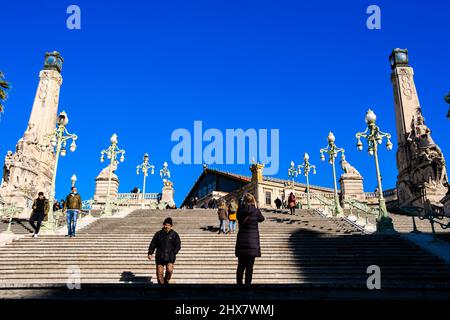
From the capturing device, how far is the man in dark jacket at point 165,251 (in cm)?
689

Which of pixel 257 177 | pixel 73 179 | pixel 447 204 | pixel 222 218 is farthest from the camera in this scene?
pixel 257 177

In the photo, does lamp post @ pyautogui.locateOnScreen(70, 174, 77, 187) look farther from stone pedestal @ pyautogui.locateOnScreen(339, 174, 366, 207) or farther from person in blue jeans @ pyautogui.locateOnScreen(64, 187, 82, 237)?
stone pedestal @ pyautogui.locateOnScreen(339, 174, 366, 207)

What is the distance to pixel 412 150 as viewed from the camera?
30.1m

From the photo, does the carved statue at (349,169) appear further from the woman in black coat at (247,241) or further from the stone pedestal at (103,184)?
the woman in black coat at (247,241)

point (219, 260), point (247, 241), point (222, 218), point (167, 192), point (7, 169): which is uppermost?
point (7, 169)

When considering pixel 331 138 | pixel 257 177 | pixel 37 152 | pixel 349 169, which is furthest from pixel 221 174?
pixel 331 138

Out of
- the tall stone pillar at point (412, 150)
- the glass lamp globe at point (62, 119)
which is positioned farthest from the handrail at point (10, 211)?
the tall stone pillar at point (412, 150)

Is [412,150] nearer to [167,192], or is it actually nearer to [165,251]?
[167,192]

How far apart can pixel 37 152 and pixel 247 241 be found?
99.3 feet

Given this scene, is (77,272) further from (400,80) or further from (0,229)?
(400,80)

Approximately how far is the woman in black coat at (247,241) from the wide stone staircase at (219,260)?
9.02 feet

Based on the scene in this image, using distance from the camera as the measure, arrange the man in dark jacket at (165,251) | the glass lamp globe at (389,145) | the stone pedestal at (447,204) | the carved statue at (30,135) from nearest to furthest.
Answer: the man in dark jacket at (165,251), the glass lamp globe at (389,145), the stone pedestal at (447,204), the carved statue at (30,135)
